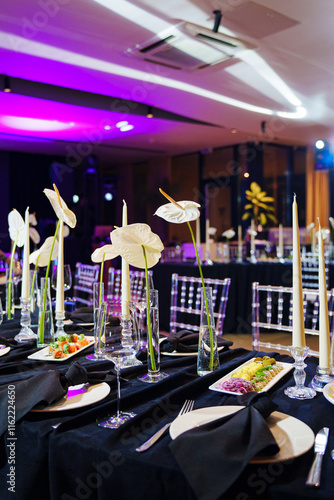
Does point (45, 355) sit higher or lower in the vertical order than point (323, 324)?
lower

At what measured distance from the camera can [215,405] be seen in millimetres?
1090

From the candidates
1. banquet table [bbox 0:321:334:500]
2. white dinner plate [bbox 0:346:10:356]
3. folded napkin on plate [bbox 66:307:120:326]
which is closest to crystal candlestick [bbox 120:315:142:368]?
banquet table [bbox 0:321:334:500]

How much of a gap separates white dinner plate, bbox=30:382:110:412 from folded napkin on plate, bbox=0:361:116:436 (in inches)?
0.6

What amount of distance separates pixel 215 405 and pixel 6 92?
640 centimetres

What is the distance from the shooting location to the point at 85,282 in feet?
10.8

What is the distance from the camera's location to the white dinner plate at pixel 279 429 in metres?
0.81

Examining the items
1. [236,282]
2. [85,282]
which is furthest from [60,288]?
[236,282]

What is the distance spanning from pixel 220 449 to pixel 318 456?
0.59 feet

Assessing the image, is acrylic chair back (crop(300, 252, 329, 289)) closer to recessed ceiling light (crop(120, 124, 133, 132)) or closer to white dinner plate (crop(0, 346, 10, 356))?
white dinner plate (crop(0, 346, 10, 356))

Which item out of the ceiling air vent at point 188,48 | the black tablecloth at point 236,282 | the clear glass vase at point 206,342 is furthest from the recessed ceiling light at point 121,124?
the clear glass vase at point 206,342

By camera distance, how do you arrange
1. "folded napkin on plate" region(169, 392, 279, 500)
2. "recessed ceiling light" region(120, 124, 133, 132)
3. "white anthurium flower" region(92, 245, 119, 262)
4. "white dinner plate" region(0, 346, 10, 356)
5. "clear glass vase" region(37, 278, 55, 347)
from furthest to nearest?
1. "recessed ceiling light" region(120, 124, 133, 132)
2. "clear glass vase" region(37, 278, 55, 347)
3. "white dinner plate" region(0, 346, 10, 356)
4. "white anthurium flower" region(92, 245, 119, 262)
5. "folded napkin on plate" region(169, 392, 279, 500)

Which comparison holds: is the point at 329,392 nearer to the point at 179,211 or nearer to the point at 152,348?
the point at 152,348

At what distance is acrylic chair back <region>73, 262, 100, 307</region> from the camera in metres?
3.21

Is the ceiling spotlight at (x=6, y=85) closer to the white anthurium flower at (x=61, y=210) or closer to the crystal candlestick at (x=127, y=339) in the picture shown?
the white anthurium flower at (x=61, y=210)
